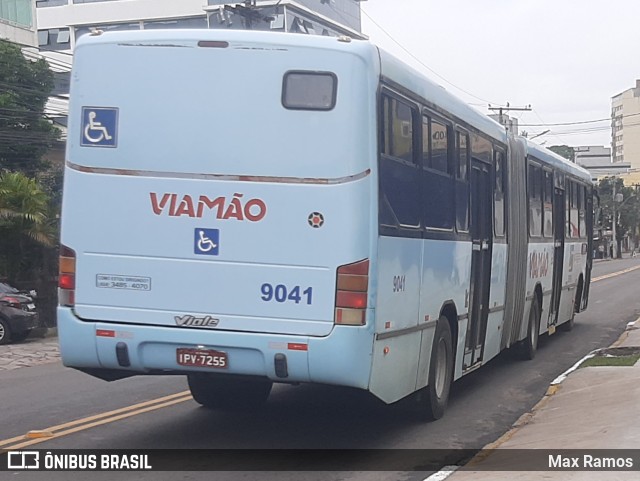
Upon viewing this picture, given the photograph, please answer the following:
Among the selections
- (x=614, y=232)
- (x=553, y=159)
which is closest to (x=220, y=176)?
(x=553, y=159)

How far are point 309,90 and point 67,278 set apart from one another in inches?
101

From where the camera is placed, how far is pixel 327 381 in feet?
27.3

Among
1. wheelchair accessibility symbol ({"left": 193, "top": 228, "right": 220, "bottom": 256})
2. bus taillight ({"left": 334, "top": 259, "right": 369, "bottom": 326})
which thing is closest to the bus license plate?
wheelchair accessibility symbol ({"left": 193, "top": 228, "right": 220, "bottom": 256})

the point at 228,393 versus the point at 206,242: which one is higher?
the point at 206,242

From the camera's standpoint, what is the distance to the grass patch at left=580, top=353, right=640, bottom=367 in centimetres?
1490

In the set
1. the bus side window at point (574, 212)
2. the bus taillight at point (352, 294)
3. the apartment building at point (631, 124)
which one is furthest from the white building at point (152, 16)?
the apartment building at point (631, 124)

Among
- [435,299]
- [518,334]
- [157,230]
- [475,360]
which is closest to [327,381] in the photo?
[157,230]

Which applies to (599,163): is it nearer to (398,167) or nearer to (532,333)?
(532,333)

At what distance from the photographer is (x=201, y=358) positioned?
8.52 metres

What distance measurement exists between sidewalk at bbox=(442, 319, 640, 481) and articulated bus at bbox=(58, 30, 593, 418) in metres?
1.28

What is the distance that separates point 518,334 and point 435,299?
5.73m

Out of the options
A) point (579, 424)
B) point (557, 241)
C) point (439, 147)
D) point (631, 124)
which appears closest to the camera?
point (579, 424)

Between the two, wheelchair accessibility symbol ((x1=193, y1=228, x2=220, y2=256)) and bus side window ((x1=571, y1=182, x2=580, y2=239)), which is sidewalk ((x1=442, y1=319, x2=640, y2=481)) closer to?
wheelchair accessibility symbol ((x1=193, y1=228, x2=220, y2=256))

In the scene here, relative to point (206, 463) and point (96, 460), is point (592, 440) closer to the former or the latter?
point (206, 463)
